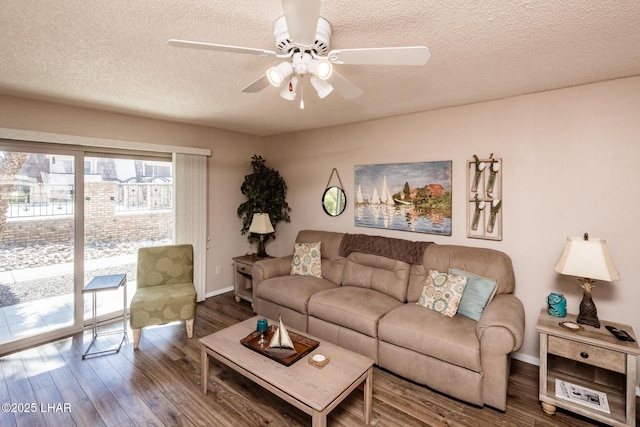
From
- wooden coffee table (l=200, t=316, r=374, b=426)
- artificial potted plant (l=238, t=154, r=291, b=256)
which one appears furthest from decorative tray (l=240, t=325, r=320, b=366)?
artificial potted plant (l=238, t=154, r=291, b=256)

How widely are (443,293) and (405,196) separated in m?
1.21

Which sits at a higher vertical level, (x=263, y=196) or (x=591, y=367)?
(x=263, y=196)

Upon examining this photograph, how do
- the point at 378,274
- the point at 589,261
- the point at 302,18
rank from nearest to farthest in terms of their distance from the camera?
the point at 302,18, the point at 589,261, the point at 378,274

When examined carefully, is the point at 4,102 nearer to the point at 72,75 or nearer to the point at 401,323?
the point at 72,75

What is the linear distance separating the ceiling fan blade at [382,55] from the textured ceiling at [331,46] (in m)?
0.23

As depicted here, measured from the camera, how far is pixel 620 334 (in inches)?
79.9

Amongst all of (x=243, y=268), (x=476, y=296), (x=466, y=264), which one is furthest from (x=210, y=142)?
(x=476, y=296)

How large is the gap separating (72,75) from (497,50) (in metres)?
3.08

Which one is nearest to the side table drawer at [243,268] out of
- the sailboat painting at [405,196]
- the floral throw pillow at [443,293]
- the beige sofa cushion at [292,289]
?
the beige sofa cushion at [292,289]

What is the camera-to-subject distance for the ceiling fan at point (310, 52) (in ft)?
4.08

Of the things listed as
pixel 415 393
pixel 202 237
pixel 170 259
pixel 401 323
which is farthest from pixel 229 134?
pixel 415 393

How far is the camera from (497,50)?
189 centimetres

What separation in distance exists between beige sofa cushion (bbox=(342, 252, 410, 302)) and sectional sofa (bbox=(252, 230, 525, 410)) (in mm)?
10

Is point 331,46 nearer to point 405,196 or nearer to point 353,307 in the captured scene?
point 405,196
